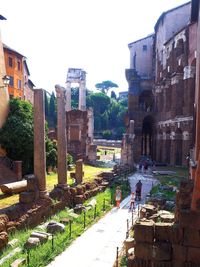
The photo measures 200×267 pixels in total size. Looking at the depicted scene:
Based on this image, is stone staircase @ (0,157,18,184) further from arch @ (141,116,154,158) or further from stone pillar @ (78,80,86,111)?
stone pillar @ (78,80,86,111)

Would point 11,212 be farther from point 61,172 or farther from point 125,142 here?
point 125,142

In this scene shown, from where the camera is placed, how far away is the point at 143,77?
48844 mm

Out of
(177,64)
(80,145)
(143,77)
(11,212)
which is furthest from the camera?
(143,77)

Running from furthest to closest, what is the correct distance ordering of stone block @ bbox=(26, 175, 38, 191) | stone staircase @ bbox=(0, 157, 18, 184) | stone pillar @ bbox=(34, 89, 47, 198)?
stone staircase @ bbox=(0, 157, 18, 184) → stone pillar @ bbox=(34, 89, 47, 198) → stone block @ bbox=(26, 175, 38, 191)

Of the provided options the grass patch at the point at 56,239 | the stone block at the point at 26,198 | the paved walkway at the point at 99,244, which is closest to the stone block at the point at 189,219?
the paved walkway at the point at 99,244

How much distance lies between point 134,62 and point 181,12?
11.6 m

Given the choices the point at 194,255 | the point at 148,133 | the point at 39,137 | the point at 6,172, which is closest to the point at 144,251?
the point at 194,255

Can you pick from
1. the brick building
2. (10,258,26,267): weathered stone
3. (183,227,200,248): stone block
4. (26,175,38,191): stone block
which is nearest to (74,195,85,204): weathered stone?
(26,175,38,191): stone block

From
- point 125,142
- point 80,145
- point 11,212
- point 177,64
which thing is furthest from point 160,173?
point 11,212

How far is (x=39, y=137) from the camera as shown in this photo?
627 inches

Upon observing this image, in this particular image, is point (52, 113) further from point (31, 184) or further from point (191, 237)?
point (191, 237)

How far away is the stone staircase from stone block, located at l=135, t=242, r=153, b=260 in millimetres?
14692

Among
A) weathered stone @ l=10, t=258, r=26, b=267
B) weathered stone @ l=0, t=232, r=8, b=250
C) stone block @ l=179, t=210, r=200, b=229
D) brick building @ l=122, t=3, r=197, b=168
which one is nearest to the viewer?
stone block @ l=179, t=210, r=200, b=229

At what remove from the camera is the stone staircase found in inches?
864
